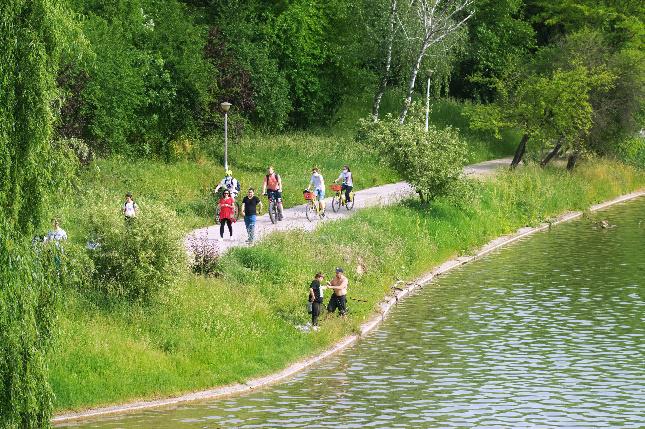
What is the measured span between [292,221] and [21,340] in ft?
82.4

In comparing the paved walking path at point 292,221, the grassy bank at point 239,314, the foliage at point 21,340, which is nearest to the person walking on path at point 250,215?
the paved walking path at point 292,221

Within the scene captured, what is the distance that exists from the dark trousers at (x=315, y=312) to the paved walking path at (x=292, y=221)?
375cm

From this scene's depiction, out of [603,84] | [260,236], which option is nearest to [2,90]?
[260,236]

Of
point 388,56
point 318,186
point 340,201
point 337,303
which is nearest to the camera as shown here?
point 337,303

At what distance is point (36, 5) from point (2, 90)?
157cm

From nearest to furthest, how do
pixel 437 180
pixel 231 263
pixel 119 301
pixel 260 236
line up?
pixel 119 301 → pixel 231 263 → pixel 260 236 → pixel 437 180

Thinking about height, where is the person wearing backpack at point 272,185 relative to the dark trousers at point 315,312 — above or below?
above

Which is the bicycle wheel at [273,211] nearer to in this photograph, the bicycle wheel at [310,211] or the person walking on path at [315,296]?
the bicycle wheel at [310,211]

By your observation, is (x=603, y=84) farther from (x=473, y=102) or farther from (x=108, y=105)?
(x=108, y=105)

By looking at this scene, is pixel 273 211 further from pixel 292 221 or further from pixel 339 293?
pixel 339 293

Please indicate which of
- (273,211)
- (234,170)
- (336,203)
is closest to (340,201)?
(336,203)

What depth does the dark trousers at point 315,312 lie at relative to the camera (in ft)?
112

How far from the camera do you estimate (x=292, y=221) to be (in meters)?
46.8

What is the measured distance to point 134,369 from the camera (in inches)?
1118
